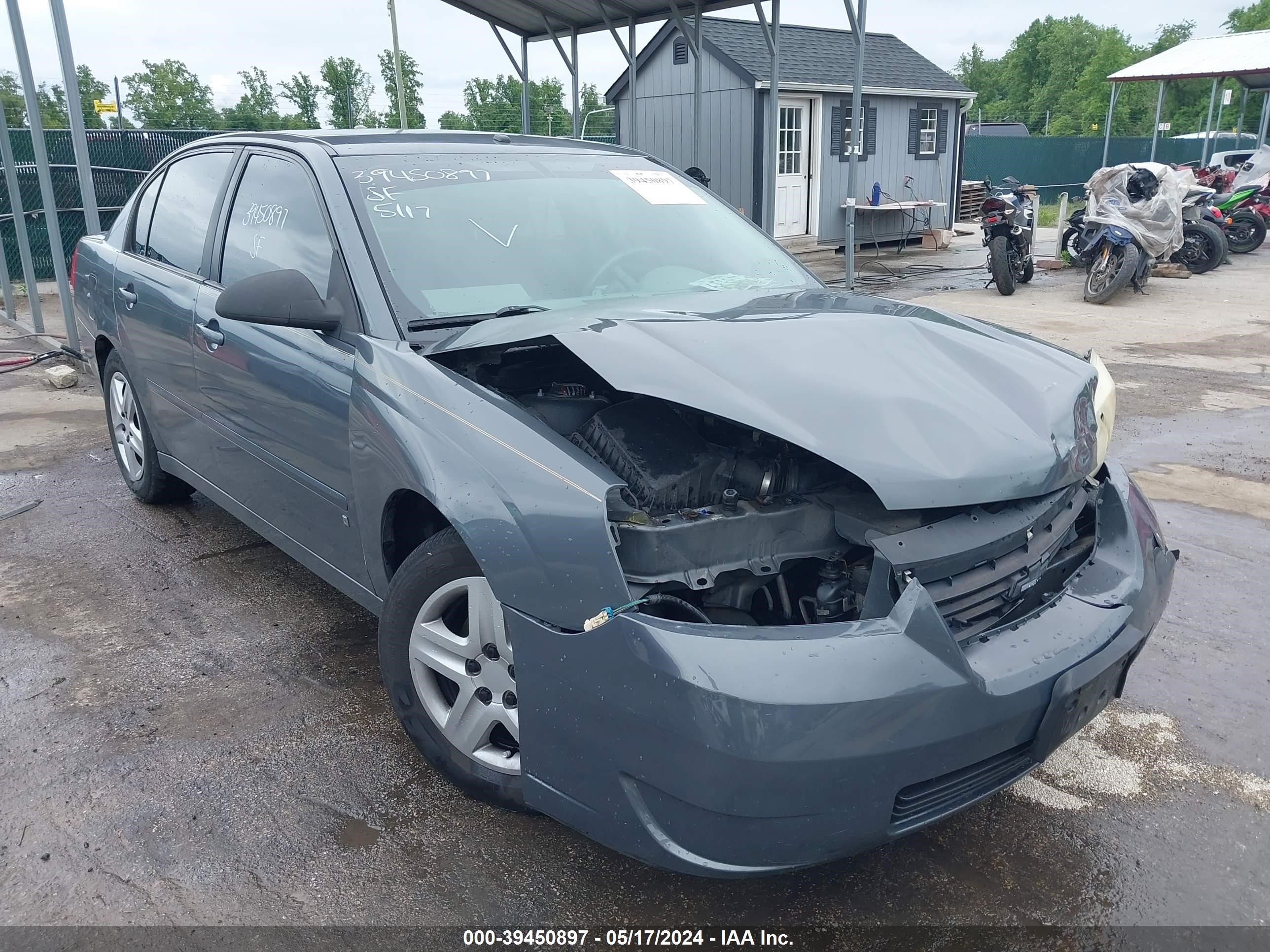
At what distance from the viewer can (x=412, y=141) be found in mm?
3410

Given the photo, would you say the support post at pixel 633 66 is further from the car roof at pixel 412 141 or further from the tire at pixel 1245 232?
the tire at pixel 1245 232

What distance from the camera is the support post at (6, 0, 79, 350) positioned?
7766mm

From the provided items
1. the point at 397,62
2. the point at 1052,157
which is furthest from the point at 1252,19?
the point at 397,62

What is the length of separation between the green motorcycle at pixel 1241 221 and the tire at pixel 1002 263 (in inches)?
241

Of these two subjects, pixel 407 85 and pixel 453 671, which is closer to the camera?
pixel 453 671

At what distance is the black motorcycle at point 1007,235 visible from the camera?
39.0 ft

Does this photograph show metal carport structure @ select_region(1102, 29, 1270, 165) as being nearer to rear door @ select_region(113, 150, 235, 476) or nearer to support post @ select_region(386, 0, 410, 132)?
support post @ select_region(386, 0, 410, 132)

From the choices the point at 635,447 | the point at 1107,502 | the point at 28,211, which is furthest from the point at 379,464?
the point at 28,211

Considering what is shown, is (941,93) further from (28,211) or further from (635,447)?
(635,447)

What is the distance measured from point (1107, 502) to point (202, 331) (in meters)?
3.11

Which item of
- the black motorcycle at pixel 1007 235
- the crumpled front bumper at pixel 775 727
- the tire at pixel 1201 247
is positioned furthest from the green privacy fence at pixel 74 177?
the tire at pixel 1201 247

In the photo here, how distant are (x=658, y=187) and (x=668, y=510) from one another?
189 centimetres

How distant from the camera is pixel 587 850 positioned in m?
2.50

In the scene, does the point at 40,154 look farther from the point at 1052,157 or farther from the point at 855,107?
the point at 1052,157
